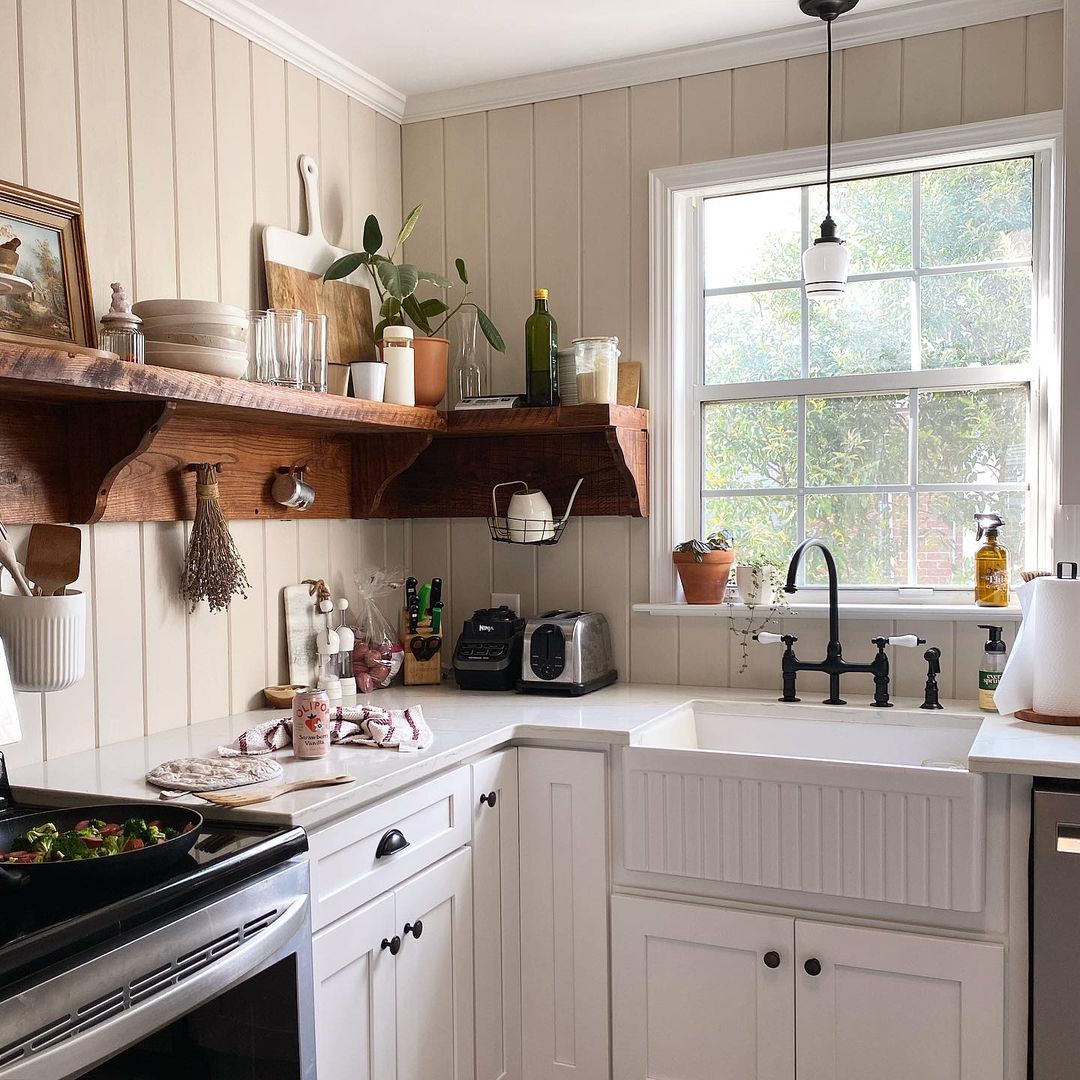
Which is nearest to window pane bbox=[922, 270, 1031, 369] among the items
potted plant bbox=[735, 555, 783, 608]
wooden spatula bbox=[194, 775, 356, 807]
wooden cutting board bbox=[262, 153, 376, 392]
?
potted plant bbox=[735, 555, 783, 608]

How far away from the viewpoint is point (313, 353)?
2.30m

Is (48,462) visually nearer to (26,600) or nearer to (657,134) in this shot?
(26,600)

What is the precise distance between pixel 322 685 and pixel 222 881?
3.83 ft

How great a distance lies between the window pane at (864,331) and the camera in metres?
2.69

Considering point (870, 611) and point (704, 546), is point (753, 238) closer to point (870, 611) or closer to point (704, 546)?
point (704, 546)

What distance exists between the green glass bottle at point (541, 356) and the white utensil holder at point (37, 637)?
49.9 inches

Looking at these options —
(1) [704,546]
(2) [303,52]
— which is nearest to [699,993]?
(1) [704,546]

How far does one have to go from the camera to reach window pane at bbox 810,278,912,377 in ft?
8.82

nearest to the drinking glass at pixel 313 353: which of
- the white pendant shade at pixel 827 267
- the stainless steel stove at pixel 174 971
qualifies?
the stainless steel stove at pixel 174 971

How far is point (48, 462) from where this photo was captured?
2018 millimetres

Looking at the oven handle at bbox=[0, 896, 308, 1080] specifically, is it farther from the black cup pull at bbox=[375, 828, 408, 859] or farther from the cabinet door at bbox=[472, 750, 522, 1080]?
the cabinet door at bbox=[472, 750, 522, 1080]

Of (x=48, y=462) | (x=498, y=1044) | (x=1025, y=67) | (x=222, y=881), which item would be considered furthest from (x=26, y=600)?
(x=1025, y=67)

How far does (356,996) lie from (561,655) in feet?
3.39

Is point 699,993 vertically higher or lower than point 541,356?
lower
